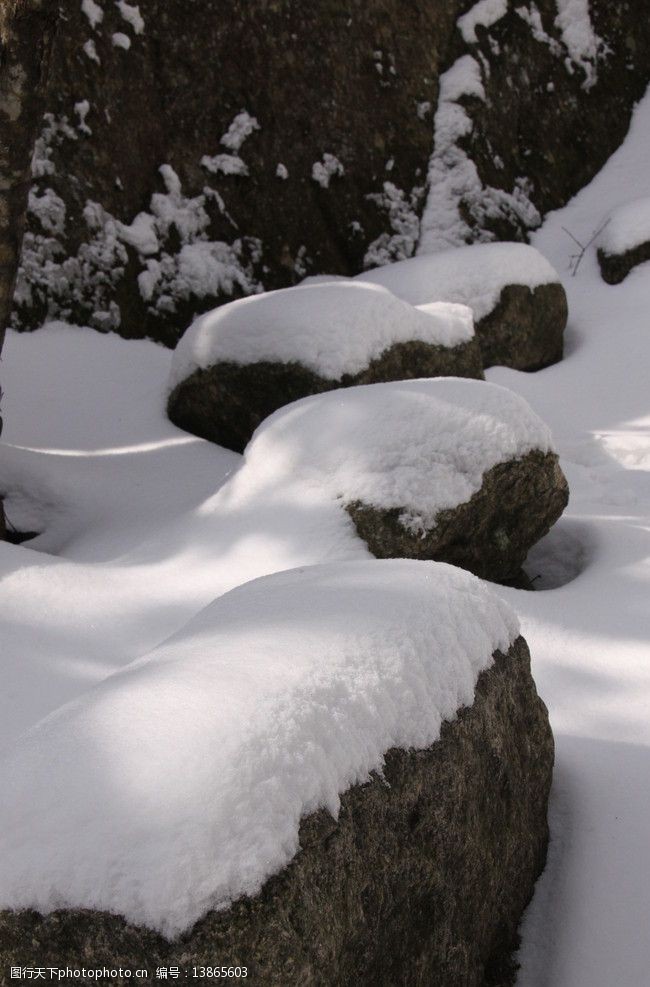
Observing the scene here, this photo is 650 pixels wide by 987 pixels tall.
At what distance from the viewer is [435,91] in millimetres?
6367

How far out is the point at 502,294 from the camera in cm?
507

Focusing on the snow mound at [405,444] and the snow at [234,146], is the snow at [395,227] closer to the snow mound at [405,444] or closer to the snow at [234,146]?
the snow at [234,146]

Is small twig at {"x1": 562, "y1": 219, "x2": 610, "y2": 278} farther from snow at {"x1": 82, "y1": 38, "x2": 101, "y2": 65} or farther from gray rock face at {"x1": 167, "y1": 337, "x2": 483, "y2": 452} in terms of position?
snow at {"x1": 82, "y1": 38, "x2": 101, "y2": 65}

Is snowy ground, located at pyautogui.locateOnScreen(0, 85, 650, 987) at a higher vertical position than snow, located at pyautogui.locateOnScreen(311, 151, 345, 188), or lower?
lower

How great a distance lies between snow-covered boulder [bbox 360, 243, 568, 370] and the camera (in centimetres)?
506

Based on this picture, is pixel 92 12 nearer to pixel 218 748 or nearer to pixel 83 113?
pixel 83 113

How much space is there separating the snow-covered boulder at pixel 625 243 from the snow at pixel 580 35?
161 cm

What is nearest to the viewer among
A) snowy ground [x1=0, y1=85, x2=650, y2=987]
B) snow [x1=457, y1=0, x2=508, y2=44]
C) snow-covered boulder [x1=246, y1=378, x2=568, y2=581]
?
snowy ground [x1=0, y1=85, x2=650, y2=987]

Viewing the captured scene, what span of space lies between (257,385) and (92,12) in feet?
8.20

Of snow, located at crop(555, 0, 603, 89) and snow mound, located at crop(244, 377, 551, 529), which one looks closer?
snow mound, located at crop(244, 377, 551, 529)

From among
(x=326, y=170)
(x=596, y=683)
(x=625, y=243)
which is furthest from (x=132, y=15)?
(x=596, y=683)

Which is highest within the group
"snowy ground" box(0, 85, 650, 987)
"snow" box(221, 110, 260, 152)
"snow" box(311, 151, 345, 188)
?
"snow" box(221, 110, 260, 152)

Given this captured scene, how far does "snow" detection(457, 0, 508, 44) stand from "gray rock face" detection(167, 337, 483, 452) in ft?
11.2

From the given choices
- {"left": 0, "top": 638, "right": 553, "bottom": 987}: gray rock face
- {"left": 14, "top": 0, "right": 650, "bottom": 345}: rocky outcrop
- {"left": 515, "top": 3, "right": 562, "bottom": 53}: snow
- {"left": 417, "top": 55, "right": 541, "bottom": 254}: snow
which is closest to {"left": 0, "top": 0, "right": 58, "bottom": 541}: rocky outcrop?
{"left": 14, "top": 0, "right": 650, "bottom": 345}: rocky outcrop
